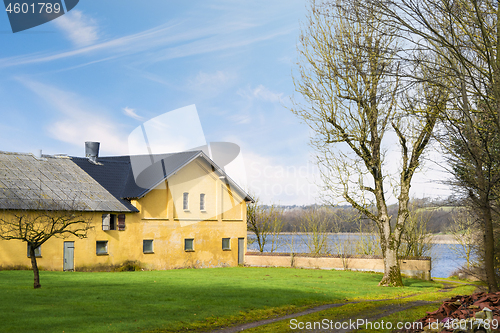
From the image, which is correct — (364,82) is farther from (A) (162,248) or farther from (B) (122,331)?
(A) (162,248)

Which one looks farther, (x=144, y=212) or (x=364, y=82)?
(x=144, y=212)

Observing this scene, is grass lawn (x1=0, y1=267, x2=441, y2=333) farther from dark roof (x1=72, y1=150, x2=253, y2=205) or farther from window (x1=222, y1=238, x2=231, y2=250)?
window (x1=222, y1=238, x2=231, y2=250)

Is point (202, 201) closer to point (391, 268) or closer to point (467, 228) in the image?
point (391, 268)

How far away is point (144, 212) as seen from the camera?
32250 mm

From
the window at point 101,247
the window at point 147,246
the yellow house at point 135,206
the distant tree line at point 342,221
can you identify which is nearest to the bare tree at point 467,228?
the distant tree line at point 342,221

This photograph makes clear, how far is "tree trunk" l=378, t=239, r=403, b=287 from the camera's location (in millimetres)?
21406

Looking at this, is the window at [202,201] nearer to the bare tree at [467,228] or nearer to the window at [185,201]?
the window at [185,201]

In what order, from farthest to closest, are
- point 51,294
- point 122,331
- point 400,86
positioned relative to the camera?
point 51,294, point 122,331, point 400,86

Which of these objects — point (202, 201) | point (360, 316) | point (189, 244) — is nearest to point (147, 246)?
point (189, 244)

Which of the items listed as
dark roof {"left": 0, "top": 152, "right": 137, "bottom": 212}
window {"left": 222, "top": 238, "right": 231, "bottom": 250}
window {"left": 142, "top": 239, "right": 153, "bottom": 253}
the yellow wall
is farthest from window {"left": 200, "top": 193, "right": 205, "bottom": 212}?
dark roof {"left": 0, "top": 152, "right": 137, "bottom": 212}

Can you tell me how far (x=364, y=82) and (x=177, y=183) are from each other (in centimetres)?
1854

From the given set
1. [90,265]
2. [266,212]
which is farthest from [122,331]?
[266,212]

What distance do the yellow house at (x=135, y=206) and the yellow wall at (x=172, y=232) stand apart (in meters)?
0.06

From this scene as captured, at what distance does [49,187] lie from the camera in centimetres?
2972
